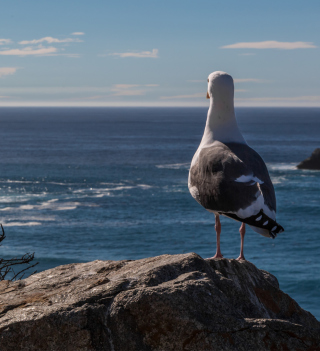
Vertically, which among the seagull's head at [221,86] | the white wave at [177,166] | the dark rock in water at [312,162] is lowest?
the white wave at [177,166]

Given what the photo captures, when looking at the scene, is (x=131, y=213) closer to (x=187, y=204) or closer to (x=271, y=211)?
(x=187, y=204)

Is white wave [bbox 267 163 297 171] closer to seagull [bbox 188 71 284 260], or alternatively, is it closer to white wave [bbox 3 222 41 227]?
white wave [bbox 3 222 41 227]

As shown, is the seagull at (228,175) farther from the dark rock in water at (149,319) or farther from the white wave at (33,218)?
the white wave at (33,218)

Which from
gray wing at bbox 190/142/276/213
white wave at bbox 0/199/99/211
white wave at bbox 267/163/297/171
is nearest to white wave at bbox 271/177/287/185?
white wave at bbox 267/163/297/171

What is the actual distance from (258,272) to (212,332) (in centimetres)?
263

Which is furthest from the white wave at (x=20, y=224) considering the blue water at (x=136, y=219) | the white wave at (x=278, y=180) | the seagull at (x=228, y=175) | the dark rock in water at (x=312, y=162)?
the seagull at (x=228, y=175)

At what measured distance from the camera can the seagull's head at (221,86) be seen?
1031 cm

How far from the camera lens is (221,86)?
1031 centimetres

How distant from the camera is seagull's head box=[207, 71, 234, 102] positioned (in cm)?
1031

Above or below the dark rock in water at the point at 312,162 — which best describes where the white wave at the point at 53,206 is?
below

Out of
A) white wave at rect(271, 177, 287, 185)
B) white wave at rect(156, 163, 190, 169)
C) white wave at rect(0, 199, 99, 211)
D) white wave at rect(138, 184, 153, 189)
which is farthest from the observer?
Answer: white wave at rect(156, 163, 190, 169)

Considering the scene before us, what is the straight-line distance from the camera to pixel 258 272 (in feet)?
31.0

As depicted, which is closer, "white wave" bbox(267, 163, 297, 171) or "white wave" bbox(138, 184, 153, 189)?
"white wave" bbox(138, 184, 153, 189)

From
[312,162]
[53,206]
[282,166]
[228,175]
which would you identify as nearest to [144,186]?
[53,206]
